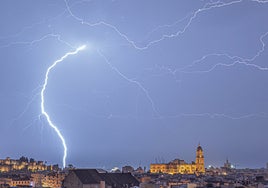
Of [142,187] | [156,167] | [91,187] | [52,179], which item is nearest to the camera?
[142,187]

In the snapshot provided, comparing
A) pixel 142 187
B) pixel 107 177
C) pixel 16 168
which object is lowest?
pixel 142 187

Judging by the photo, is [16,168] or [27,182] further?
[16,168]

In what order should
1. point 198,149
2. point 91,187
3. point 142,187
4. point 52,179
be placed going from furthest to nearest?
point 198,149, point 52,179, point 91,187, point 142,187

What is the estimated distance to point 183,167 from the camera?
177750 millimetres

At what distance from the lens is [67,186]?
166 ft

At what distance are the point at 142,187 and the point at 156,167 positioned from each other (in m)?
156

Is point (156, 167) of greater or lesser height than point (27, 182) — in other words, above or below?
above

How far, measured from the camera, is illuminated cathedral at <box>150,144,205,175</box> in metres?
168

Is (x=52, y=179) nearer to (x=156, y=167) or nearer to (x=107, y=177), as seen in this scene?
(x=107, y=177)

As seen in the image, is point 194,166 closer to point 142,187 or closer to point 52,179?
point 52,179

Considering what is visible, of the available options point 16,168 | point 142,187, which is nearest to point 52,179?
point 142,187

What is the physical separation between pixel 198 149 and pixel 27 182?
91717 millimetres

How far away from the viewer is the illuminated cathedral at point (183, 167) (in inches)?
6619

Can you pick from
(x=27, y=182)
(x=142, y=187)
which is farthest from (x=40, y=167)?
(x=142, y=187)
